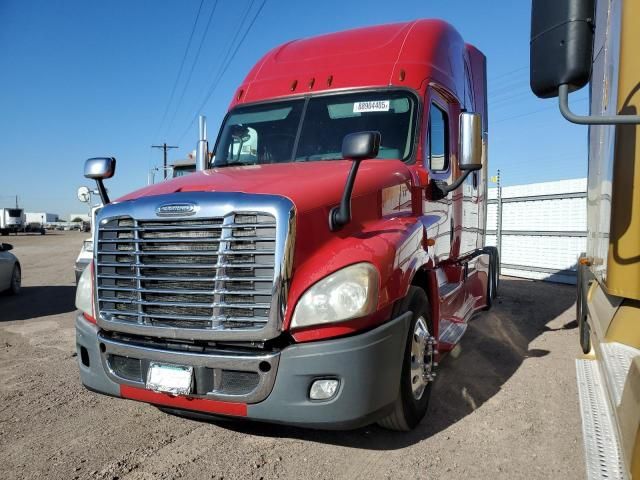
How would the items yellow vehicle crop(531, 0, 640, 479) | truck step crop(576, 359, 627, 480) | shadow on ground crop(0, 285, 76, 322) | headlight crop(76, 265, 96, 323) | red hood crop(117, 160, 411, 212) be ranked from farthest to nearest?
shadow on ground crop(0, 285, 76, 322)
headlight crop(76, 265, 96, 323)
red hood crop(117, 160, 411, 212)
truck step crop(576, 359, 627, 480)
yellow vehicle crop(531, 0, 640, 479)

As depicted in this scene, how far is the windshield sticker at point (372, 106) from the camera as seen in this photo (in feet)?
14.0

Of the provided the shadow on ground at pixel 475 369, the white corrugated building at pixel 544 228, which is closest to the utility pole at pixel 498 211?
the white corrugated building at pixel 544 228

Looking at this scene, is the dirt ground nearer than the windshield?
Yes

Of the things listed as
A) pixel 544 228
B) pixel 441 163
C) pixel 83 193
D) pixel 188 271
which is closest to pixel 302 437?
pixel 188 271

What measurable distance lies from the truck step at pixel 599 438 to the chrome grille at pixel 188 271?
5.53ft

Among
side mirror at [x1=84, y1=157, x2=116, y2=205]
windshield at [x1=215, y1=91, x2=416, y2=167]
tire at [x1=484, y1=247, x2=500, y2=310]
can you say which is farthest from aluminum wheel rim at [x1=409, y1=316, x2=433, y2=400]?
tire at [x1=484, y1=247, x2=500, y2=310]

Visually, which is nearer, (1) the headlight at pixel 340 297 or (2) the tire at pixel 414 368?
(1) the headlight at pixel 340 297

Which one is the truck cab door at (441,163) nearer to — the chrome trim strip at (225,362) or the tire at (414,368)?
the tire at (414,368)

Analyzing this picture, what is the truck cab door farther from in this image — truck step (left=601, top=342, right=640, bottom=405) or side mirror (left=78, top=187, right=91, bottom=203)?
side mirror (left=78, top=187, right=91, bottom=203)

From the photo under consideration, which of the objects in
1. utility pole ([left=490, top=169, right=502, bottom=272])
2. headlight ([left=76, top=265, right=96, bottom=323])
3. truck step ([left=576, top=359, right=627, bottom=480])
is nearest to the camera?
truck step ([left=576, top=359, right=627, bottom=480])

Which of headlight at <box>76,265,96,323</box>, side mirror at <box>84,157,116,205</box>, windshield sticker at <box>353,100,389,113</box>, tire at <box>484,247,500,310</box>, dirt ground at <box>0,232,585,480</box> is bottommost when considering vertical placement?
dirt ground at <box>0,232,585,480</box>

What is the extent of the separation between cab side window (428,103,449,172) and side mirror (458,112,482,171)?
0.41 m

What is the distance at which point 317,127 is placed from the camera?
4391mm

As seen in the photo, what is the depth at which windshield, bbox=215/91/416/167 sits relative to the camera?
4.20 meters
